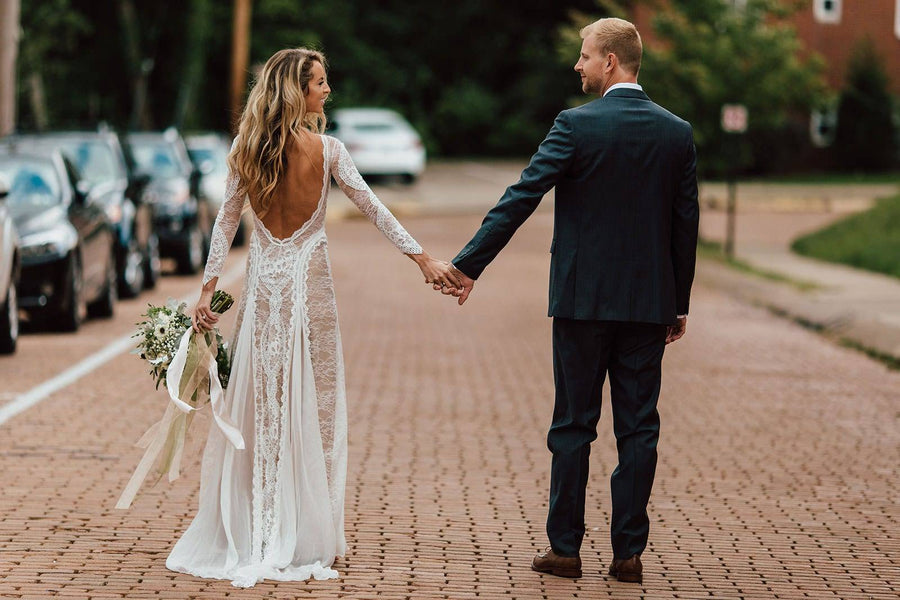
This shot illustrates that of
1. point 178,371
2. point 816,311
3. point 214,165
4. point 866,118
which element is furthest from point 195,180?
point 866,118

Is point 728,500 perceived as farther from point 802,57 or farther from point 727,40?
point 802,57

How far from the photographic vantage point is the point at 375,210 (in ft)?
20.1

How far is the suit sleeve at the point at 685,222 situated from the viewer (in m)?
5.93

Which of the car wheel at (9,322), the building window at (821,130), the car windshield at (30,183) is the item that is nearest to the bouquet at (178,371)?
the car wheel at (9,322)

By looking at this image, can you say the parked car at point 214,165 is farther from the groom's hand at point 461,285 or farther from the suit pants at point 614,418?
the suit pants at point 614,418

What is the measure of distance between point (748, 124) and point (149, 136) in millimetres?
12240

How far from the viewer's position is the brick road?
5969 millimetres

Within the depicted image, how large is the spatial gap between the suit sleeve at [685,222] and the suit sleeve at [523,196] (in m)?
0.45

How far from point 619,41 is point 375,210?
44.5 inches

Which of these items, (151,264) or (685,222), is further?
(151,264)

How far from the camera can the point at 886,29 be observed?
45281 mm

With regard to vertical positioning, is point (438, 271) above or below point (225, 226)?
below

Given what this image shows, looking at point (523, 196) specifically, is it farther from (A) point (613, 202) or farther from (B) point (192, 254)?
(B) point (192, 254)

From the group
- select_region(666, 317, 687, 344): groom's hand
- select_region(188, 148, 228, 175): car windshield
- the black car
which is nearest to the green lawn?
select_region(188, 148, 228, 175): car windshield
